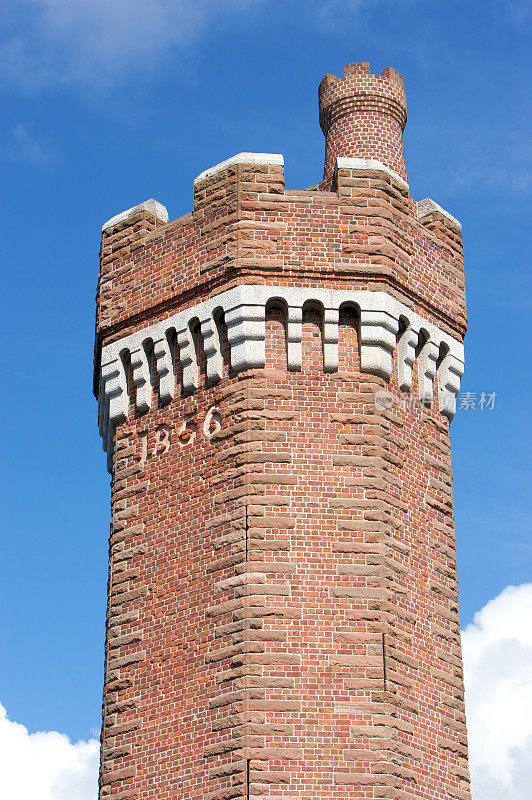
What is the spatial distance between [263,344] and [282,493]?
247 centimetres

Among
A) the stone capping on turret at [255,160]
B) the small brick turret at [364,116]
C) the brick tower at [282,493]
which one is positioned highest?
the small brick turret at [364,116]

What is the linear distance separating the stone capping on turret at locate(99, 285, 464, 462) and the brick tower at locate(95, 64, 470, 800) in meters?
0.04

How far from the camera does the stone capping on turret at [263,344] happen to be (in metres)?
19.6

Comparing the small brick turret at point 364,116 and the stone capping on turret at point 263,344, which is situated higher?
the small brick turret at point 364,116

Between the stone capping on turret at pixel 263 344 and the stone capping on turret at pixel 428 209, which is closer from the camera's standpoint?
the stone capping on turret at pixel 263 344

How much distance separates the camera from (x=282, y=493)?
18.6m

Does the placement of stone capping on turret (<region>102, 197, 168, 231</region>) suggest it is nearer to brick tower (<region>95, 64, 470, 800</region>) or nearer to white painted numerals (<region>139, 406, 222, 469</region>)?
brick tower (<region>95, 64, 470, 800</region>)

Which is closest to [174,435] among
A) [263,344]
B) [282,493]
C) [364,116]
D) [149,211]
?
[263,344]

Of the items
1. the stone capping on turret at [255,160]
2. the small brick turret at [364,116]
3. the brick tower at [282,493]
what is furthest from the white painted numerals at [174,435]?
the small brick turret at [364,116]

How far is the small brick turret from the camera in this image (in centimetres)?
2350

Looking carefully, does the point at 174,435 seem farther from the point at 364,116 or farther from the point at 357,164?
the point at 364,116

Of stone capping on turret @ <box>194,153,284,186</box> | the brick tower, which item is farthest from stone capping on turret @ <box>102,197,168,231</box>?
stone capping on turret @ <box>194,153,284,186</box>

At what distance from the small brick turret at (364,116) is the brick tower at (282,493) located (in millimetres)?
1875

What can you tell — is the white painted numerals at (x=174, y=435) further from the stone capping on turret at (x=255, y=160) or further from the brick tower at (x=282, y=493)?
the stone capping on turret at (x=255, y=160)
